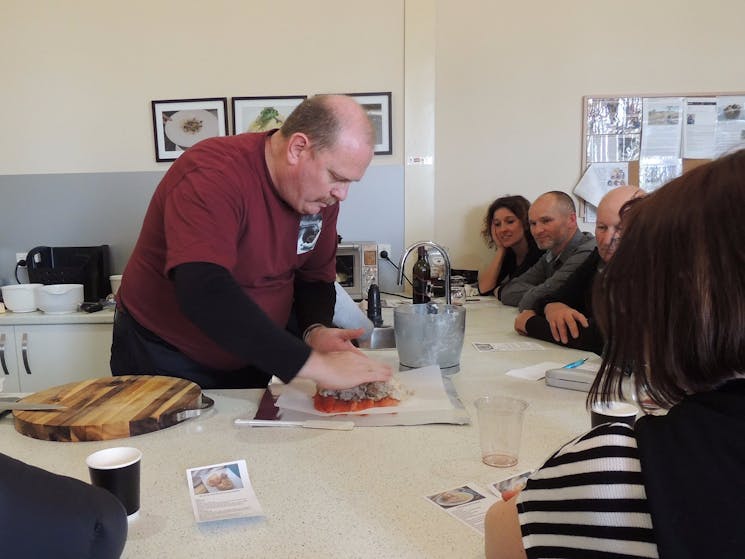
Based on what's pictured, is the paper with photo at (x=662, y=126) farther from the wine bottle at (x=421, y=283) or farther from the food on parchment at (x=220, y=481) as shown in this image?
the food on parchment at (x=220, y=481)

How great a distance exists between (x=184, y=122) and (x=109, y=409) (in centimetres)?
238

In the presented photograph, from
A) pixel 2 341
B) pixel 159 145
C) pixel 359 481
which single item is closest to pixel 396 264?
pixel 159 145

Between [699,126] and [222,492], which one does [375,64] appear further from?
[222,492]

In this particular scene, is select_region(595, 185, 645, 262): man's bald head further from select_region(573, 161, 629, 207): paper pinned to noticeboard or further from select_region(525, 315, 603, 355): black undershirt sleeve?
select_region(573, 161, 629, 207): paper pinned to noticeboard

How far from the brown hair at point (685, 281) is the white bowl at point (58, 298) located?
2.75m

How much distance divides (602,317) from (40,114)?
3.40m

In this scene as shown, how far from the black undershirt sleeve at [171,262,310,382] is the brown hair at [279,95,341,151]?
1.31 feet

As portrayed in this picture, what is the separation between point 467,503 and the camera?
82 cm

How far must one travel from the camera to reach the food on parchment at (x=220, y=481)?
0.88 m

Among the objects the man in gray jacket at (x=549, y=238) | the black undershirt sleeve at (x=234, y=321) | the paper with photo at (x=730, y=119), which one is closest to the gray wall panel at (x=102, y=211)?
the man in gray jacket at (x=549, y=238)

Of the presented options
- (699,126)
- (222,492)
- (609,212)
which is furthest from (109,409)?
(699,126)

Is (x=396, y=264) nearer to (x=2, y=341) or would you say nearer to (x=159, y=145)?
(x=159, y=145)

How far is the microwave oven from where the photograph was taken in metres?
2.95

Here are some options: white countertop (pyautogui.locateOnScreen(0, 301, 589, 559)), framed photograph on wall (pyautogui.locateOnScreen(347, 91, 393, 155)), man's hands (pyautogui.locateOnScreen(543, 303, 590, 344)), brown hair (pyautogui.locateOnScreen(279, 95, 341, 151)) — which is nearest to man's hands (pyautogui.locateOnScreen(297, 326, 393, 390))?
white countertop (pyautogui.locateOnScreen(0, 301, 589, 559))
